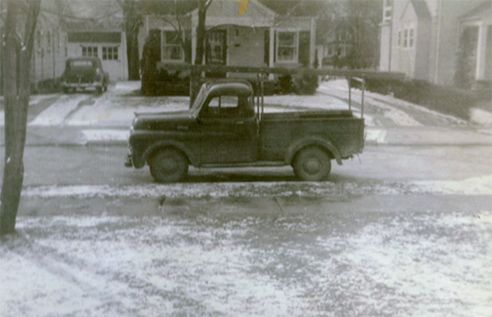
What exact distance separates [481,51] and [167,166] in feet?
69.5

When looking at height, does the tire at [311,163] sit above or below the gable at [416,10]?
below

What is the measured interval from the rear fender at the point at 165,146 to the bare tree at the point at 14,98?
4.03m

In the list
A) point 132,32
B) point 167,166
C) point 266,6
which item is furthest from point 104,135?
Answer: point 132,32

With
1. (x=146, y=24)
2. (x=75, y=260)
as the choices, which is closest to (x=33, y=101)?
(x=146, y=24)

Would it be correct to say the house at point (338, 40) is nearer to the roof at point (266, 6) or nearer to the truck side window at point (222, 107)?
the roof at point (266, 6)

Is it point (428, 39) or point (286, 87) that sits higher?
point (428, 39)

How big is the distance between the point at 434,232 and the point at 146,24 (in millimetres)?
27644

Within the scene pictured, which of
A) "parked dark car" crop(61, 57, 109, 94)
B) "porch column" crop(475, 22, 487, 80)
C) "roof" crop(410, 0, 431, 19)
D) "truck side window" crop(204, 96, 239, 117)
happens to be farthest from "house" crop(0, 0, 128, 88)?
"truck side window" crop(204, 96, 239, 117)

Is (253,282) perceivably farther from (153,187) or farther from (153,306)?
(153,187)

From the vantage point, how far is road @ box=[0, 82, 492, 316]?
746 cm

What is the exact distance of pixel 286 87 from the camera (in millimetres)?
34062

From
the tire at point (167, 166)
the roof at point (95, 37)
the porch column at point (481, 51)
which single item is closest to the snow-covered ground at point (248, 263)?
the tire at point (167, 166)

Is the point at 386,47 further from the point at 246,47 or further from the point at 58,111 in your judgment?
the point at 58,111

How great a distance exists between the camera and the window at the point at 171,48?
3612cm
